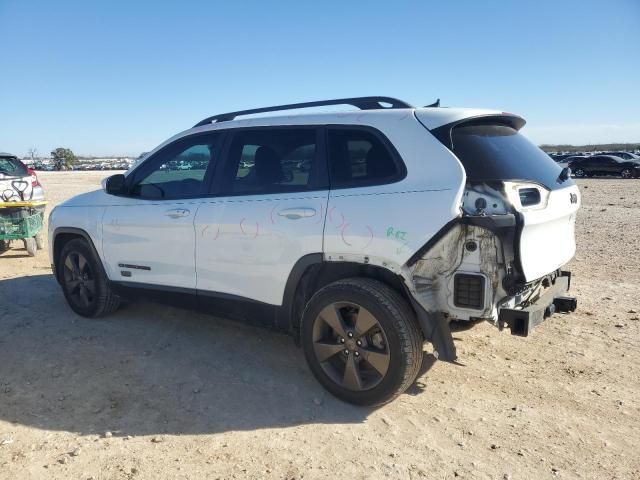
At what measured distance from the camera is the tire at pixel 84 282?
494 centimetres

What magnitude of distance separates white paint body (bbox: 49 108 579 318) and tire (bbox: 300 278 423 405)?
0.24 m

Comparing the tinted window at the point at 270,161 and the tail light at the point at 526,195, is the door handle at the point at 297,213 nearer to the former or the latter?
the tinted window at the point at 270,161

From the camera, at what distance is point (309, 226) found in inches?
136

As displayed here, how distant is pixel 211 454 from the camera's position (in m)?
2.88

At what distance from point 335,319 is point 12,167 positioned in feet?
24.7

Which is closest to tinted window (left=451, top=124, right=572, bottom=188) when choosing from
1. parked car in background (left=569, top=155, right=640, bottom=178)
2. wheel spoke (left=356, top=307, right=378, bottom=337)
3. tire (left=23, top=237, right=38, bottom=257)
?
wheel spoke (left=356, top=307, right=378, bottom=337)

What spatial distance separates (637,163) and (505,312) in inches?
1330

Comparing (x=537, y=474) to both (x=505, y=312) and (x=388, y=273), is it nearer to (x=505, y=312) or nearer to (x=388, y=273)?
(x=505, y=312)

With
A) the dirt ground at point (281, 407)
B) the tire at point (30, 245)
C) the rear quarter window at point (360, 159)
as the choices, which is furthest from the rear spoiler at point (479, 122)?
the tire at point (30, 245)

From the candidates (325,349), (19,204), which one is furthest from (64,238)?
(19,204)

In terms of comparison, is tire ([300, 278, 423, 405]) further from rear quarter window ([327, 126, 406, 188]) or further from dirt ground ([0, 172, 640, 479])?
rear quarter window ([327, 126, 406, 188])

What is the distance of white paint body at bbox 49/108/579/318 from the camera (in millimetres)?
3057

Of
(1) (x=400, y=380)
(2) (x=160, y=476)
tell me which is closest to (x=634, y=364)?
(1) (x=400, y=380)

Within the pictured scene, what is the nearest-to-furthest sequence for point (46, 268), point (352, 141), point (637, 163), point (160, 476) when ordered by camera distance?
1. point (160, 476)
2. point (352, 141)
3. point (46, 268)
4. point (637, 163)
